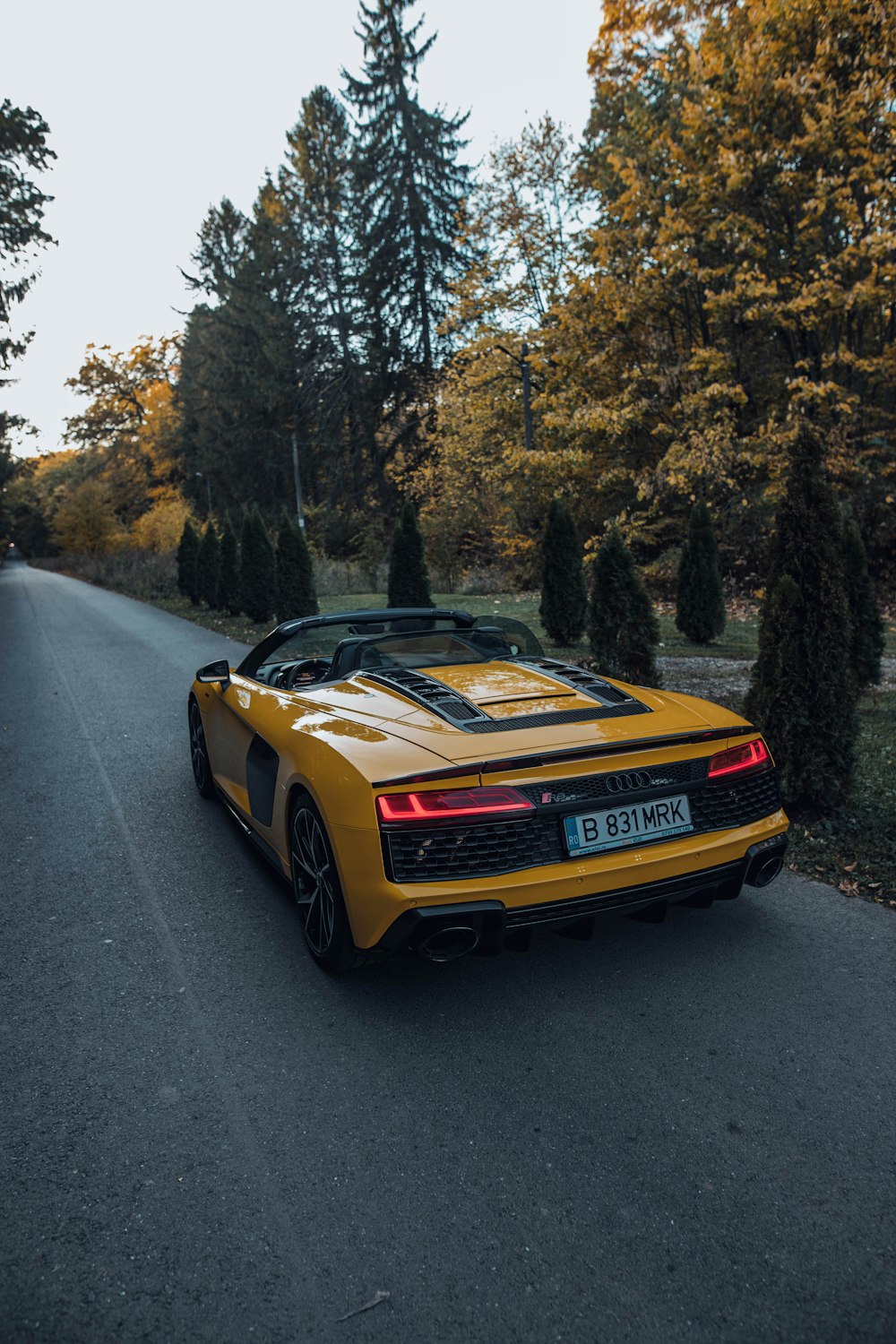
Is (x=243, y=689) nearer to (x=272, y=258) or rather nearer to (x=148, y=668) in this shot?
(x=148, y=668)

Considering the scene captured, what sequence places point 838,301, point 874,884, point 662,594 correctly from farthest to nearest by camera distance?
1. point 662,594
2. point 838,301
3. point 874,884

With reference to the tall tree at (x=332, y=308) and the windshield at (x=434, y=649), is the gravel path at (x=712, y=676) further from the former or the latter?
the tall tree at (x=332, y=308)

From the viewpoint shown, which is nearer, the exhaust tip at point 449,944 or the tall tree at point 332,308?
the exhaust tip at point 449,944

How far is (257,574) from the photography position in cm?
2130

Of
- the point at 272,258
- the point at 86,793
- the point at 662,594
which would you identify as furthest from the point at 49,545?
the point at 86,793

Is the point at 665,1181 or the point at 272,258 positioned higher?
the point at 272,258

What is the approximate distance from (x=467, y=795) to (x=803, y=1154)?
4.44 ft

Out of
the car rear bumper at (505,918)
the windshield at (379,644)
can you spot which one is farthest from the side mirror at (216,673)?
the car rear bumper at (505,918)

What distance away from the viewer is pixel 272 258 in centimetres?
4459

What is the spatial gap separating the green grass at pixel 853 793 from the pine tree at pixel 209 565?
30.2ft

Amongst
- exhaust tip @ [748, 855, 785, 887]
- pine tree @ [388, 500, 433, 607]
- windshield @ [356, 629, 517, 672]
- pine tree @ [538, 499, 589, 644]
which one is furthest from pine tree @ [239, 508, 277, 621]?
exhaust tip @ [748, 855, 785, 887]

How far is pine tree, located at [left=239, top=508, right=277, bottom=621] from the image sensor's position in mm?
21234

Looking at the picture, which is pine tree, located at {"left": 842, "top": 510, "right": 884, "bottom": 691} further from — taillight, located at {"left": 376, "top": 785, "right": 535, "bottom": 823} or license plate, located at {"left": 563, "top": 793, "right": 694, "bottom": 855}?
taillight, located at {"left": 376, "top": 785, "right": 535, "bottom": 823}

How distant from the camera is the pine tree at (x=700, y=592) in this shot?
14.3m
